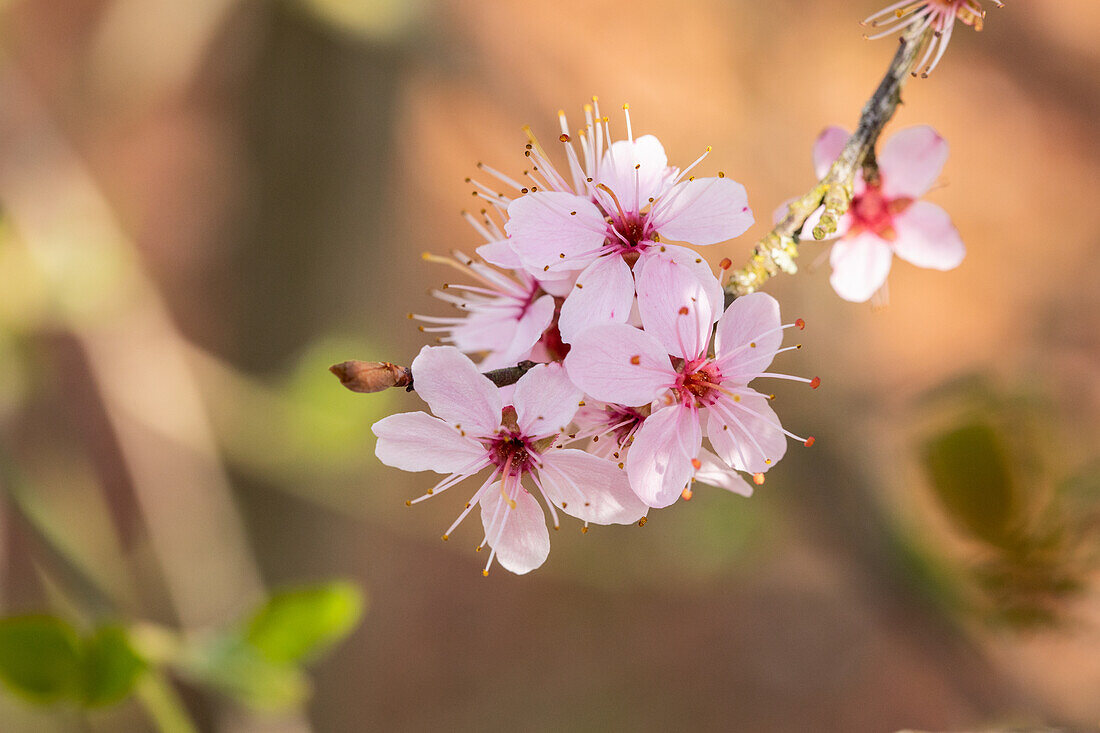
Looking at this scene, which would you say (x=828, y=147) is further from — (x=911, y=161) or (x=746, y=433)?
(x=746, y=433)

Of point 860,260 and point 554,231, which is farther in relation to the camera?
point 860,260

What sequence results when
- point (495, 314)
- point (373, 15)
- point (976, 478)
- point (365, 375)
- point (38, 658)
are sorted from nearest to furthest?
point (365, 375), point (495, 314), point (38, 658), point (976, 478), point (373, 15)

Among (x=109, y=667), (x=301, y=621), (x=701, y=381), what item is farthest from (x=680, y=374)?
(x=109, y=667)

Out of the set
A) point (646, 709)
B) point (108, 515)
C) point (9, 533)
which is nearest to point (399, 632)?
point (646, 709)

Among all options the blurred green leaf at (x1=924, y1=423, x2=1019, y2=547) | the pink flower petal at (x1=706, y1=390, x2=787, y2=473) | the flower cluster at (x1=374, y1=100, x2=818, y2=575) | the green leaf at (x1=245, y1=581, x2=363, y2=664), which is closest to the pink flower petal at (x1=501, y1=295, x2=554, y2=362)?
the flower cluster at (x1=374, y1=100, x2=818, y2=575)

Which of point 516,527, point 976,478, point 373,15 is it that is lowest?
point 516,527

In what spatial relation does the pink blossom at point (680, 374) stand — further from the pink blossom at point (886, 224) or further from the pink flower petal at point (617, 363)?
the pink blossom at point (886, 224)

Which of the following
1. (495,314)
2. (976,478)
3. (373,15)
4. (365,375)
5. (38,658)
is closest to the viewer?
(365,375)

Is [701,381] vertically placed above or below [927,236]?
below
